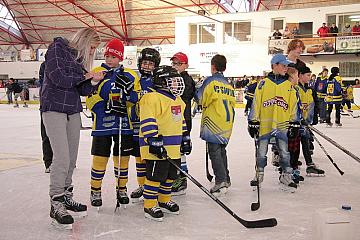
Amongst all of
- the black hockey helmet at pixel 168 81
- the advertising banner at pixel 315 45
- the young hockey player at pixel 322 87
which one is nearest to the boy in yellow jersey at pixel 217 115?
the black hockey helmet at pixel 168 81

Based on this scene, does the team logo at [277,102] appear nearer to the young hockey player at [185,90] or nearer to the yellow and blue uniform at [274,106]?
the yellow and blue uniform at [274,106]

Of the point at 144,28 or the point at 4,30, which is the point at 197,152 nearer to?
the point at 144,28

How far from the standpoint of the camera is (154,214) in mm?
2863

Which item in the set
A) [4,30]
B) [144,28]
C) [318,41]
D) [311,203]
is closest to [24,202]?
[311,203]

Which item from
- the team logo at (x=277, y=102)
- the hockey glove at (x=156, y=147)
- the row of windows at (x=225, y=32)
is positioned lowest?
the hockey glove at (x=156, y=147)

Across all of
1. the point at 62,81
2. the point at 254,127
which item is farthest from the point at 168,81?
the point at 254,127

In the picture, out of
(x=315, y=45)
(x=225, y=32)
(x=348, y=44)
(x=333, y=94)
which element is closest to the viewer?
(x=333, y=94)

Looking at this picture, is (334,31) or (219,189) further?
(334,31)

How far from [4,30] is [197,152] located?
28068 mm

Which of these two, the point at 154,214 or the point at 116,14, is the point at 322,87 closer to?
the point at 154,214

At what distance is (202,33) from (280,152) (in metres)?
17.6

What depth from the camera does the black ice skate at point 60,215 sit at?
2.63 meters

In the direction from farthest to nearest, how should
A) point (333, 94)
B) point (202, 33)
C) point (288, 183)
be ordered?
point (202, 33) → point (333, 94) → point (288, 183)

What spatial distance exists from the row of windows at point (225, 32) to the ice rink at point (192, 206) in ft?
49.5
